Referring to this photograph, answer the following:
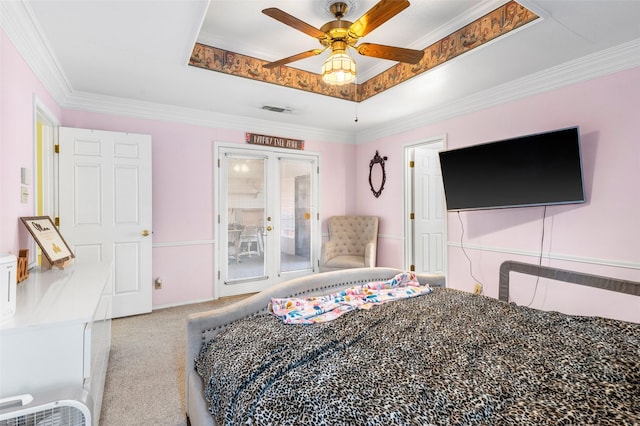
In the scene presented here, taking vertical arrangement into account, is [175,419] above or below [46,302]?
below

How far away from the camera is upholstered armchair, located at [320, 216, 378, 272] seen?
4.54 meters

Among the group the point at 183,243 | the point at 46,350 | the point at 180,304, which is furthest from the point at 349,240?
the point at 46,350

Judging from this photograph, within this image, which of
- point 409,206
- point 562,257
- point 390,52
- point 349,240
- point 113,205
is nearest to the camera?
point 390,52

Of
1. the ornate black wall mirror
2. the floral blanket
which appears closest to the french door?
the ornate black wall mirror

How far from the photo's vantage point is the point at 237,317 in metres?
1.69

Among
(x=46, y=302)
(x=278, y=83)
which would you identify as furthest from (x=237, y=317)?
(x=278, y=83)

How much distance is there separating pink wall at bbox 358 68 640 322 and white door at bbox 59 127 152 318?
12.1ft

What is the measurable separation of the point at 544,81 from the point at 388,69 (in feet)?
4.83

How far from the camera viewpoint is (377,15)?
1.87 m

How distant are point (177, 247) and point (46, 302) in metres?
2.52

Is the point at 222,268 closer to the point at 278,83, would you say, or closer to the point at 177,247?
the point at 177,247

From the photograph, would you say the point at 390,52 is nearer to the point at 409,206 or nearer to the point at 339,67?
the point at 339,67

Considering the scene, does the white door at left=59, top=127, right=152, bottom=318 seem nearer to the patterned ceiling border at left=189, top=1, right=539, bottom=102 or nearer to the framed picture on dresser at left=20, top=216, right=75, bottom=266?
the framed picture on dresser at left=20, top=216, right=75, bottom=266

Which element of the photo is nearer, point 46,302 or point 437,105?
point 46,302
